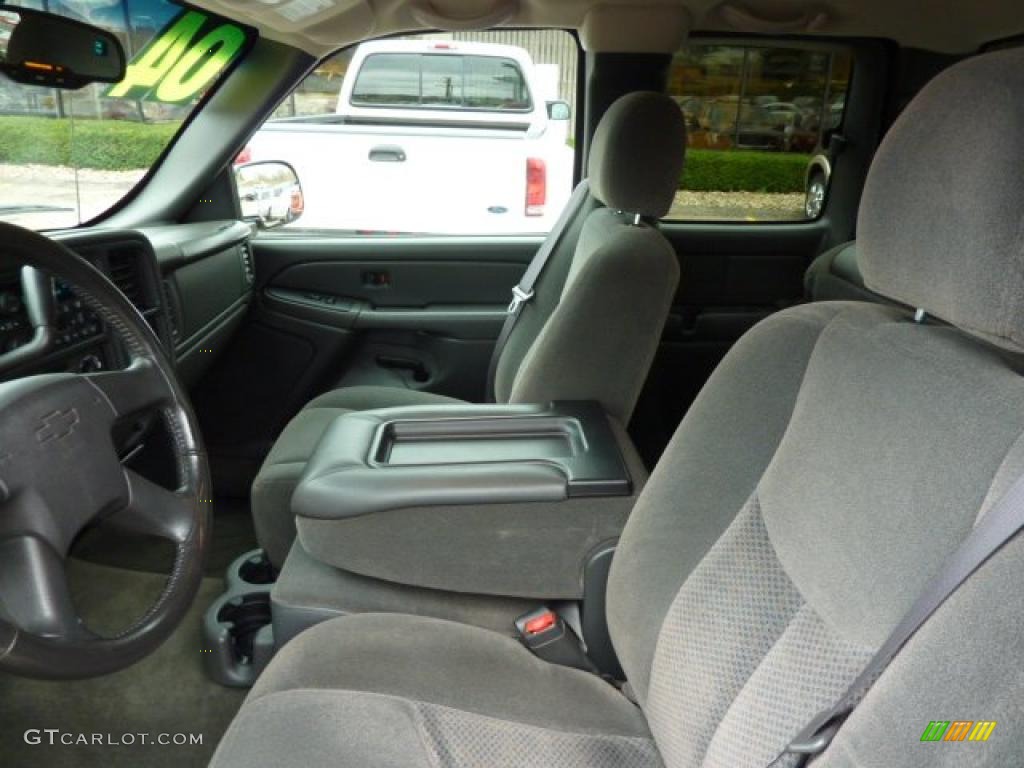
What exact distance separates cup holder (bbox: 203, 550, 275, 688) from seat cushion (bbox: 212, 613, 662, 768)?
72 centimetres

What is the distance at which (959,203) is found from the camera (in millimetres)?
828

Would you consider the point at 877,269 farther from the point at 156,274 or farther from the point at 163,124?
the point at 163,124

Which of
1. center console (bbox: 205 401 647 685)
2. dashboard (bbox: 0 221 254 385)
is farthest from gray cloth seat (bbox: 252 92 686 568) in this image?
dashboard (bbox: 0 221 254 385)

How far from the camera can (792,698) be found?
89 cm

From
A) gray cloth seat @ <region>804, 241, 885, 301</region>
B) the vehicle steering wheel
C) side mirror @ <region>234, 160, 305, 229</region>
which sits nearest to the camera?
the vehicle steering wheel

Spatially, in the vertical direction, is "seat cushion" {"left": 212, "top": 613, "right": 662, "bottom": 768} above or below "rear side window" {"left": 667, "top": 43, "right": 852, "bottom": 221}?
below

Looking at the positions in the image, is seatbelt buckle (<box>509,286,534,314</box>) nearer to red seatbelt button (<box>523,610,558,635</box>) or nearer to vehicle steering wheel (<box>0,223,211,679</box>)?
red seatbelt button (<box>523,610,558,635</box>)

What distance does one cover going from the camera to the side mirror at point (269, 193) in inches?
113

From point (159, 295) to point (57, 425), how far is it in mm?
1040

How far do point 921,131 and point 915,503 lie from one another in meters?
0.37

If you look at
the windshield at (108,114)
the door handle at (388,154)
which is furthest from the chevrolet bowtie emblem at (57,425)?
the door handle at (388,154)

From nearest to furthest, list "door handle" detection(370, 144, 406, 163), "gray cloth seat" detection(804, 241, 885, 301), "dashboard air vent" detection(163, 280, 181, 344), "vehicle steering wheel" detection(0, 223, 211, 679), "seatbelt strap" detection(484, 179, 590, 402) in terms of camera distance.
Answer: "vehicle steering wheel" detection(0, 223, 211, 679) < "dashboard air vent" detection(163, 280, 181, 344) < "seatbelt strap" detection(484, 179, 590, 402) < "gray cloth seat" detection(804, 241, 885, 301) < "door handle" detection(370, 144, 406, 163)

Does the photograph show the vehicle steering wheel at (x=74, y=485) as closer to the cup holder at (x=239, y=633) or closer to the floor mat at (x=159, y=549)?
the cup holder at (x=239, y=633)

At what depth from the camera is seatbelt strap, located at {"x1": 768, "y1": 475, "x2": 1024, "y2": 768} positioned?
2.38ft
